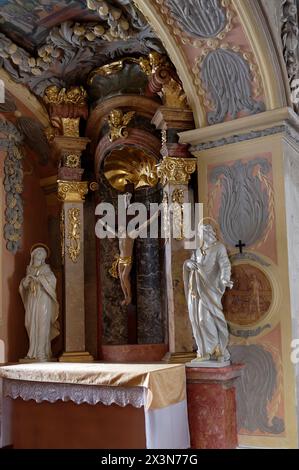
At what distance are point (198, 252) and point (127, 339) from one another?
6.55ft

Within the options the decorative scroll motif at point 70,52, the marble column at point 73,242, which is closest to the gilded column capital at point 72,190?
the marble column at point 73,242

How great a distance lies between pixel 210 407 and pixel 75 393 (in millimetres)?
1339

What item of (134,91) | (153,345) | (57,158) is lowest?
(153,345)

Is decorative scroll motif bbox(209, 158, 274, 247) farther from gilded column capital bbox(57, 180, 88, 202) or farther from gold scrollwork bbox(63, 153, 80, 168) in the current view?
gold scrollwork bbox(63, 153, 80, 168)

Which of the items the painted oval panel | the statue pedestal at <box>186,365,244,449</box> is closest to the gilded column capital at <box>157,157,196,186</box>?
the painted oval panel

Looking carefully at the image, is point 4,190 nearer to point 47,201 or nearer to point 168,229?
point 47,201

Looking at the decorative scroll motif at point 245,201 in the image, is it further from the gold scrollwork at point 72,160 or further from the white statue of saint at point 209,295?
the gold scrollwork at point 72,160

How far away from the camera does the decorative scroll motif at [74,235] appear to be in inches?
317

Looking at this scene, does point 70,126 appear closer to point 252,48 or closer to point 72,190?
point 72,190

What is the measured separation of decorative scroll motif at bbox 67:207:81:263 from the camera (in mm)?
8047

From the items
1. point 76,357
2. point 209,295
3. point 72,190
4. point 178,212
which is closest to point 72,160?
point 72,190

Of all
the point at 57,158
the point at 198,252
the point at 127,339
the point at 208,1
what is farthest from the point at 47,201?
the point at 208,1

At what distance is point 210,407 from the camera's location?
6.15 metres

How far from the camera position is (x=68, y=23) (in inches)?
290
